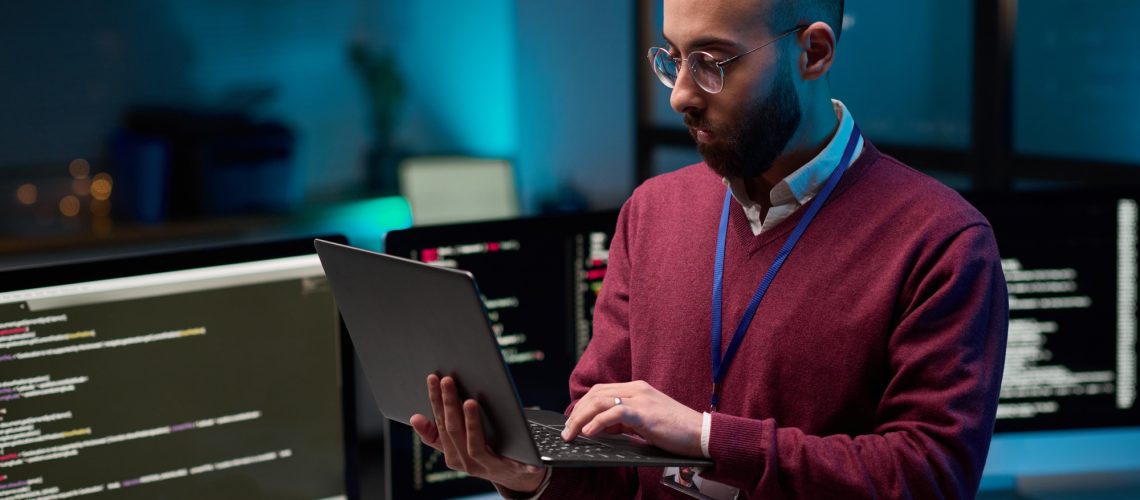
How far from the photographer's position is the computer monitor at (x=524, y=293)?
1457mm

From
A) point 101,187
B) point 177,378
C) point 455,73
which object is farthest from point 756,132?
point 455,73

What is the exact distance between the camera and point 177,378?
4.29 feet

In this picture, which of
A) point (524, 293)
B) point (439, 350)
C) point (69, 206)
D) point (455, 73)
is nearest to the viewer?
point (439, 350)

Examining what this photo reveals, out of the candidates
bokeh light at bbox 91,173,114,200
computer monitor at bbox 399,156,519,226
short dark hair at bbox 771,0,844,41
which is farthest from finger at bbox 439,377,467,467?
bokeh light at bbox 91,173,114,200

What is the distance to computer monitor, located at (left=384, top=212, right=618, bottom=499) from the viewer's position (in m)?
1.46

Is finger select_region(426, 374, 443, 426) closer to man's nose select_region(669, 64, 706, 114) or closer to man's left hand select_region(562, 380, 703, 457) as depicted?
man's left hand select_region(562, 380, 703, 457)

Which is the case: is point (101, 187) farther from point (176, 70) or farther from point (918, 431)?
point (918, 431)

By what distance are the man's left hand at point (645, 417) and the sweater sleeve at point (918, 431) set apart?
0.02m

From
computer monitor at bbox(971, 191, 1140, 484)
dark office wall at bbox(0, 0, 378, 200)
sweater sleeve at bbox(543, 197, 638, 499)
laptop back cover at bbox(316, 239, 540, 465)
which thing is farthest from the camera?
dark office wall at bbox(0, 0, 378, 200)

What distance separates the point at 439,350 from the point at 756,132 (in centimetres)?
38

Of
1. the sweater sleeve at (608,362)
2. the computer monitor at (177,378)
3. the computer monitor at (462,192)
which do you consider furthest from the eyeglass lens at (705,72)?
the computer monitor at (462,192)

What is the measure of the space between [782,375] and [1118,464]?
0.87 meters

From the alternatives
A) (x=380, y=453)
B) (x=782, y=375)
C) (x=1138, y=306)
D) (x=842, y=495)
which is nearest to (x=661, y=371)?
(x=782, y=375)

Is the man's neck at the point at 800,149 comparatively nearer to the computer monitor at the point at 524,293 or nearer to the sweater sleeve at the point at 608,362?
the sweater sleeve at the point at 608,362
